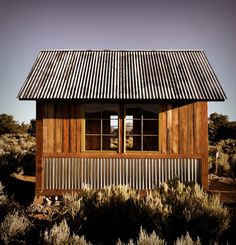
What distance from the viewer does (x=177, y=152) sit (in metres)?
8.29

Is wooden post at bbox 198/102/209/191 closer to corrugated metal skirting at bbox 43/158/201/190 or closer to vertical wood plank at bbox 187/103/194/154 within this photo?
corrugated metal skirting at bbox 43/158/201/190

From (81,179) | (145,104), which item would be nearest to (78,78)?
(145,104)

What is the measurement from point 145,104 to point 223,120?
28.6 metres

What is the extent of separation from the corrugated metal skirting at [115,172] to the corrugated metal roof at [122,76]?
1.87 m

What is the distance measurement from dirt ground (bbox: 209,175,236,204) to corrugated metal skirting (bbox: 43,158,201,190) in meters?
1.20

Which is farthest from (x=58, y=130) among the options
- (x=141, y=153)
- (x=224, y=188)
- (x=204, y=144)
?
(x=224, y=188)

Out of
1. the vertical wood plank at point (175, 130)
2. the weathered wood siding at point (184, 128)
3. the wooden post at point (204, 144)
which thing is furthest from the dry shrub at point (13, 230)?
the wooden post at point (204, 144)

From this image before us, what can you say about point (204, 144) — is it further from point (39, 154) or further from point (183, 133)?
point (39, 154)

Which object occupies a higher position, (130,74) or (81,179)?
(130,74)

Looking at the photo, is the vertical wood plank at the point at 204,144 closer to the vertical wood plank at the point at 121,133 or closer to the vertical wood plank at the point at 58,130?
the vertical wood plank at the point at 121,133

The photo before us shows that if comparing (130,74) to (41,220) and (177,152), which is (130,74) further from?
(41,220)

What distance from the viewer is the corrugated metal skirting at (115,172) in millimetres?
8289

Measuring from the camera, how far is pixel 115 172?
8297 millimetres

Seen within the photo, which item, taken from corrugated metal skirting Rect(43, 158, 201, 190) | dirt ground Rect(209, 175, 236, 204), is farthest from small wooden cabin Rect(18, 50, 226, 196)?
dirt ground Rect(209, 175, 236, 204)
